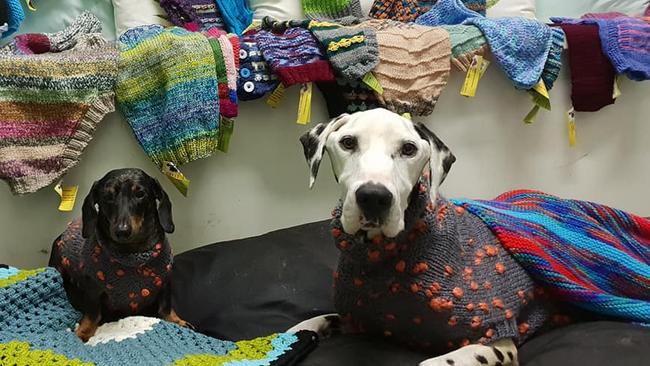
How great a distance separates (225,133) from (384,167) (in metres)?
0.86

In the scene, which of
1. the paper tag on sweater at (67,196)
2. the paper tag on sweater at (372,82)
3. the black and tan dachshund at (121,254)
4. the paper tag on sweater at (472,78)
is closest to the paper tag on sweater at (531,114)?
the paper tag on sweater at (472,78)

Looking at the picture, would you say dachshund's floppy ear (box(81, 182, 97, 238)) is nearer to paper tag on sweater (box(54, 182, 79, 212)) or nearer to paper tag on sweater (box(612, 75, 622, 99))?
paper tag on sweater (box(54, 182, 79, 212))

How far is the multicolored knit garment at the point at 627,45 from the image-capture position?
6.59 feet

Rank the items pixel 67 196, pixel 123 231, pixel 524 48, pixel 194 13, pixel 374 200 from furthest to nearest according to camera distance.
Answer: pixel 194 13
pixel 524 48
pixel 67 196
pixel 123 231
pixel 374 200

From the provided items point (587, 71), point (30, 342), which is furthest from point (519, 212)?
point (30, 342)

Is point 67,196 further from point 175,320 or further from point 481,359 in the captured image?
point 481,359

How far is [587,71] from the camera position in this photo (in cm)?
208

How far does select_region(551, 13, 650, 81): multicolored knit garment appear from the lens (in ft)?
6.59

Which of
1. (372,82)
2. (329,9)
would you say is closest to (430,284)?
(372,82)

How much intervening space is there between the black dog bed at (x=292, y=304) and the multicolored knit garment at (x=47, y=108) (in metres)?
0.47

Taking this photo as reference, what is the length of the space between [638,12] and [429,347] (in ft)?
6.66

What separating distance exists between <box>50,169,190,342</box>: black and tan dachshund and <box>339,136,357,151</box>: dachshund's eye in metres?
0.57

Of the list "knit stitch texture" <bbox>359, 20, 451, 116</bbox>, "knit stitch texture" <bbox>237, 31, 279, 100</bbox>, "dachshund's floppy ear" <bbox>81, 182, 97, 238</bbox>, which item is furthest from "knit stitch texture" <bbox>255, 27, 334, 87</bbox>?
"dachshund's floppy ear" <bbox>81, 182, 97, 238</bbox>

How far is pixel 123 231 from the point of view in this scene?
1446mm
